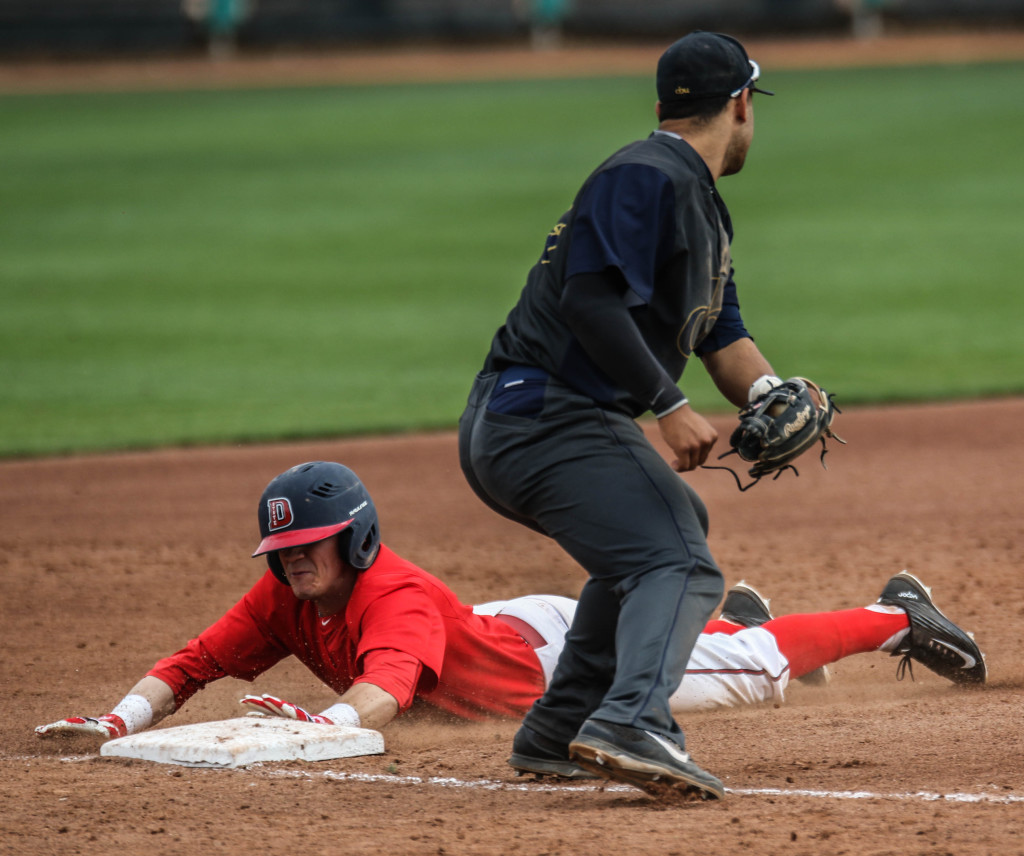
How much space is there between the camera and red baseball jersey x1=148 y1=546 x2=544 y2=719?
13.1 ft

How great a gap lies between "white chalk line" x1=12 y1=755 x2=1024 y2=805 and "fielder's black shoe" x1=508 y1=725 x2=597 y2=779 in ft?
0.12

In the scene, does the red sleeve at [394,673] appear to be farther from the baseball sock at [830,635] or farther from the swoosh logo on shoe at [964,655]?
the swoosh logo on shoe at [964,655]

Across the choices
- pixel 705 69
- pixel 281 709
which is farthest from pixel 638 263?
pixel 281 709

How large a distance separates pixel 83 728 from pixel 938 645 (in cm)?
262

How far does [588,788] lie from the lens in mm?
3566

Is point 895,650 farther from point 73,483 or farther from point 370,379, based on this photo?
point 370,379

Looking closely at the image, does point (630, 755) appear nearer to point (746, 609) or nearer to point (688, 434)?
point (688, 434)

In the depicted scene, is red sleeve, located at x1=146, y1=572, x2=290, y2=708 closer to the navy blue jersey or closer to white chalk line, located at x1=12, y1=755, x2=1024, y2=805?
white chalk line, located at x1=12, y1=755, x2=1024, y2=805

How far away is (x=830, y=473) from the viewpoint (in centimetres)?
785

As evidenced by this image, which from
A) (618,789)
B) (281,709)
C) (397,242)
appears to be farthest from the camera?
(397,242)

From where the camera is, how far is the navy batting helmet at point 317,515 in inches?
157

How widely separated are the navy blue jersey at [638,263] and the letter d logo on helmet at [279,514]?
2.83ft

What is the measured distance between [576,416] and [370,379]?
7.77 metres

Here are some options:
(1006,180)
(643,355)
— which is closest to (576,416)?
(643,355)
